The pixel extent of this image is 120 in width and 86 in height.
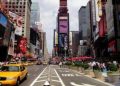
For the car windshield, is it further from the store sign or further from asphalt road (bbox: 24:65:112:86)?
the store sign

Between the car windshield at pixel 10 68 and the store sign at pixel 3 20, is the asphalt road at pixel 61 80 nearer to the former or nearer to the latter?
the car windshield at pixel 10 68

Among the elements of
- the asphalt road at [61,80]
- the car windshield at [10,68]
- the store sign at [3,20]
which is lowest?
the asphalt road at [61,80]

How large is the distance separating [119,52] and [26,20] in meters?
108

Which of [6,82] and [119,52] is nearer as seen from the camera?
[6,82]

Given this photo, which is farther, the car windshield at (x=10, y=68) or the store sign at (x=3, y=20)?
the store sign at (x=3, y=20)

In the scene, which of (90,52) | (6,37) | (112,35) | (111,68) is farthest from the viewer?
(90,52)

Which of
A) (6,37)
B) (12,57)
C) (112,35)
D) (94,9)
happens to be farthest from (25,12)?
(112,35)

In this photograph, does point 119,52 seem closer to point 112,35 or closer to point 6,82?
point 112,35

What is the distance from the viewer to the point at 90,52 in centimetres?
18088

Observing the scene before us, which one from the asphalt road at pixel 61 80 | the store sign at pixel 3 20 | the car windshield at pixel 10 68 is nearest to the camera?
the car windshield at pixel 10 68

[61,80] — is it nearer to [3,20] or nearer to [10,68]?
[10,68]

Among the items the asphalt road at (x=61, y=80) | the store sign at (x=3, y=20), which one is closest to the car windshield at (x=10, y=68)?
the asphalt road at (x=61, y=80)

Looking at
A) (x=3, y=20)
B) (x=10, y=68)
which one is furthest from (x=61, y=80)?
(x=3, y=20)

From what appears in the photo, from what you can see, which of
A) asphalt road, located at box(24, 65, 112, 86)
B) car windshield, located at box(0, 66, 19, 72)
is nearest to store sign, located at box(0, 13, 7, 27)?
asphalt road, located at box(24, 65, 112, 86)
